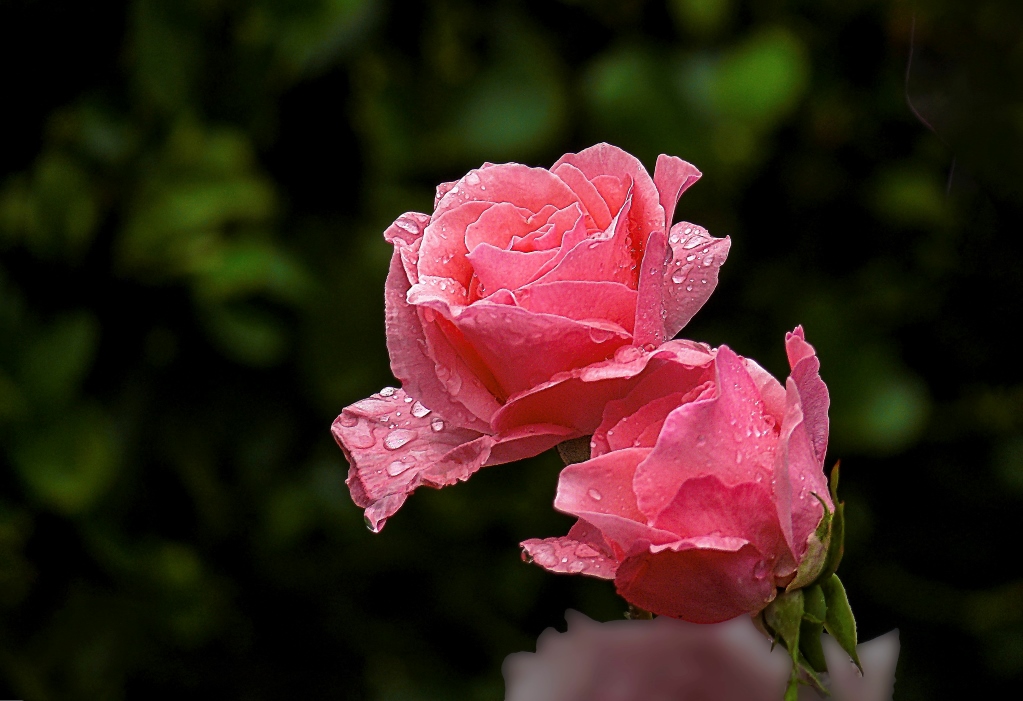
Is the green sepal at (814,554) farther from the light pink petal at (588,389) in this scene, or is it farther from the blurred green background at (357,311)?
the blurred green background at (357,311)

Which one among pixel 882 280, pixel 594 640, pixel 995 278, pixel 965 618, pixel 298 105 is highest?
pixel 594 640

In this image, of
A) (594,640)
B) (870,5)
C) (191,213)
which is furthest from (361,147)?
(594,640)

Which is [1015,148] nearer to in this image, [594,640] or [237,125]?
[594,640]

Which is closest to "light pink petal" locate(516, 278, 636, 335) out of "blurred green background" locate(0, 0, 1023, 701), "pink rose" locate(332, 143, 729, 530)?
"pink rose" locate(332, 143, 729, 530)

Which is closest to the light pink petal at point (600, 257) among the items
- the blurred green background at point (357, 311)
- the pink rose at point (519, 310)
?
the pink rose at point (519, 310)

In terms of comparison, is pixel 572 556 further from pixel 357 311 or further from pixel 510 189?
pixel 357 311

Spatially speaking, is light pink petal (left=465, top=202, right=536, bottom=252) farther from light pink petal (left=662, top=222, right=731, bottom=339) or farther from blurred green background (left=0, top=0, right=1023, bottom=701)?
blurred green background (left=0, top=0, right=1023, bottom=701)

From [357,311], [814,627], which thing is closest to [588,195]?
[814,627]

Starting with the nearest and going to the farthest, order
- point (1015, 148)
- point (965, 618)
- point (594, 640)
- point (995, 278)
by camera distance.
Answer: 1. point (594, 640)
2. point (1015, 148)
3. point (995, 278)
4. point (965, 618)
